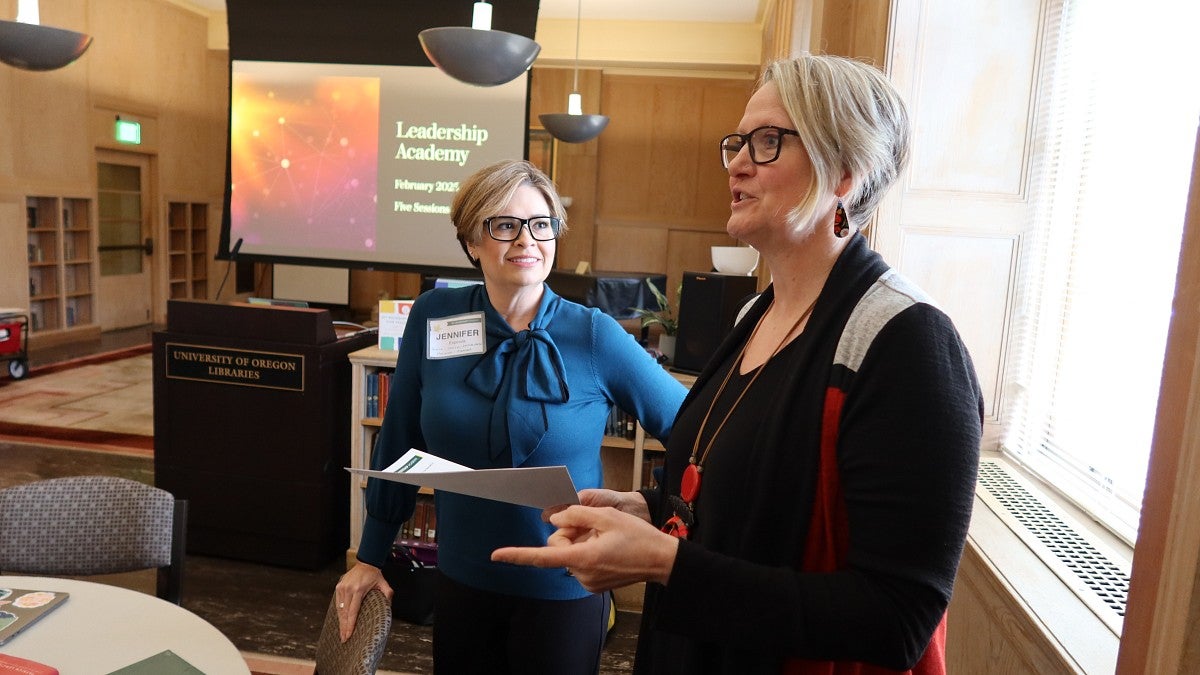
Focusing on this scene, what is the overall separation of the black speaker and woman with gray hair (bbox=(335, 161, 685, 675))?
4.95ft

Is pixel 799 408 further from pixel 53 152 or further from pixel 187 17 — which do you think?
pixel 187 17

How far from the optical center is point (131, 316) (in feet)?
31.9

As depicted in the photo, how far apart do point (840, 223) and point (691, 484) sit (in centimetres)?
37

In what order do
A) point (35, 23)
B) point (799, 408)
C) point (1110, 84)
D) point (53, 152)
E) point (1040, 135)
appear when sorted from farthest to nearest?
point (53, 152) → point (35, 23) → point (1040, 135) → point (1110, 84) → point (799, 408)

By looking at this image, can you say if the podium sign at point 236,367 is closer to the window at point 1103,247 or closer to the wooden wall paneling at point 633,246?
the window at point 1103,247

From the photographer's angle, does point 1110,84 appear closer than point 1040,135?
Yes

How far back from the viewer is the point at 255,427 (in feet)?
12.1

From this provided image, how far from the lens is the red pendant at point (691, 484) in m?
1.05

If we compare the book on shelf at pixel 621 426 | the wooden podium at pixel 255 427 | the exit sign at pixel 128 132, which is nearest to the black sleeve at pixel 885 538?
the book on shelf at pixel 621 426

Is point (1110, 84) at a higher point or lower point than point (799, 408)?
higher

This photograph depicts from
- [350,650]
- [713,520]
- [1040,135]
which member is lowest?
[350,650]

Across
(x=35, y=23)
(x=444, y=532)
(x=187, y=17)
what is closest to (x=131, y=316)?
(x=187, y=17)

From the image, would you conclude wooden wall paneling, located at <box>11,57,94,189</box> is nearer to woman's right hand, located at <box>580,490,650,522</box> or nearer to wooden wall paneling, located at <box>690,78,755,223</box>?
wooden wall paneling, located at <box>690,78,755,223</box>

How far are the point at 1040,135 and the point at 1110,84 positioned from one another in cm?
26
